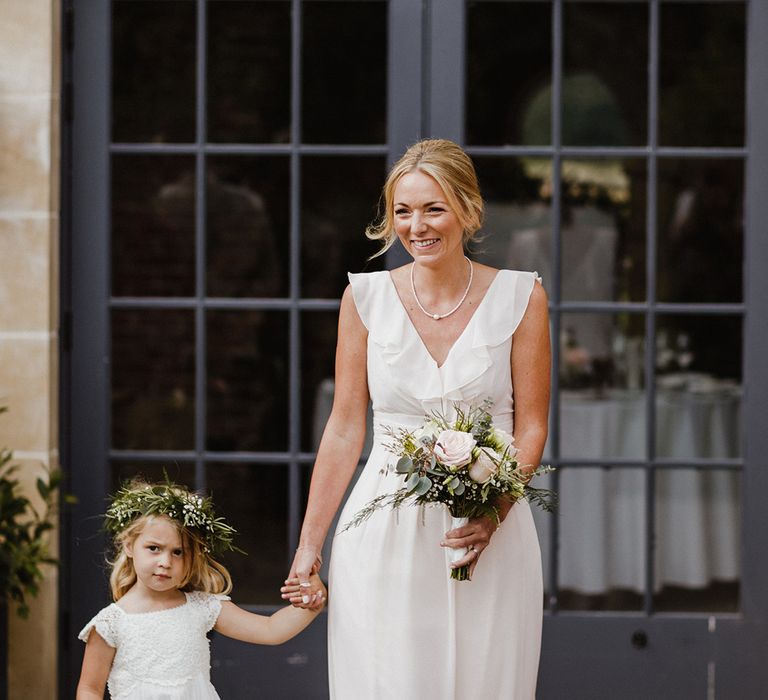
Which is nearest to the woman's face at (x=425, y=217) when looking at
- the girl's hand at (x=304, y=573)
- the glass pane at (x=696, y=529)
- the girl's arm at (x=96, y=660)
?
the girl's hand at (x=304, y=573)

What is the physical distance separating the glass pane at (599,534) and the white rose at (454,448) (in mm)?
2278

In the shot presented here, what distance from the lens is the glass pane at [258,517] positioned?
16.9 ft

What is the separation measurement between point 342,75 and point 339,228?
0.67m

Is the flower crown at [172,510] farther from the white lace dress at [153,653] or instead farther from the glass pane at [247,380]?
the glass pane at [247,380]

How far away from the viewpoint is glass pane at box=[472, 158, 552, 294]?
17.6 ft

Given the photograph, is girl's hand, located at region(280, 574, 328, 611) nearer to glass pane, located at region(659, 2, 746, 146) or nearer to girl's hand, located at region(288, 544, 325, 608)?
girl's hand, located at region(288, 544, 325, 608)

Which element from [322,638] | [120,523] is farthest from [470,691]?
[322,638]

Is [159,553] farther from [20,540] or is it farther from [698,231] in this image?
[698,231]

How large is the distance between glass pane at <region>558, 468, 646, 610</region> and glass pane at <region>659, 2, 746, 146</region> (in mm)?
1317

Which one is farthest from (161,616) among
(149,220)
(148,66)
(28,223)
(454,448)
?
(148,66)

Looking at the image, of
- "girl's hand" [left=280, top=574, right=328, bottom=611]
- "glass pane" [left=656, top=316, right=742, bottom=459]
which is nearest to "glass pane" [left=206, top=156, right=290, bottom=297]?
"glass pane" [left=656, top=316, right=742, bottom=459]

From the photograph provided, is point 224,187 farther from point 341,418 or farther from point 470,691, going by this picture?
point 470,691

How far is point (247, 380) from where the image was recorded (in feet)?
17.9

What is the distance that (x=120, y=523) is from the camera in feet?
11.3
